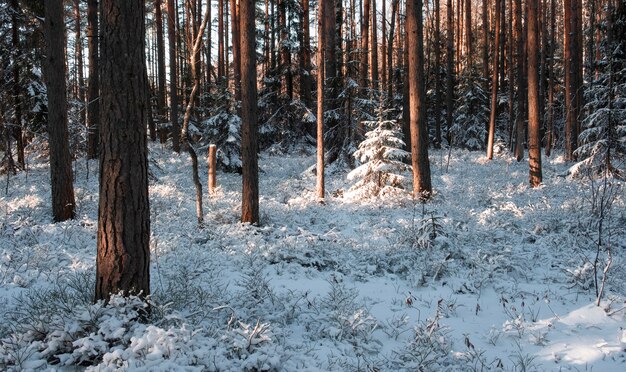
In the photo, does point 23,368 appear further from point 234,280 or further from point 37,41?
point 37,41

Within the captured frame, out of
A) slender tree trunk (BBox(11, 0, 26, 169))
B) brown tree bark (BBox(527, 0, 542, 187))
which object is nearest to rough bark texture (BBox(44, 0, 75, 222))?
slender tree trunk (BBox(11, 0, 26, 169))

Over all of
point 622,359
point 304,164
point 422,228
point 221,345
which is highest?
point 304,164

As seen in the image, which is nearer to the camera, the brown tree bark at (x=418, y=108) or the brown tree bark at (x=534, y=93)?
the brown tree bark at (x=418, y=108)

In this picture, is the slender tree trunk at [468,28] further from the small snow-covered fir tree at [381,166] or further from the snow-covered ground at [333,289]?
the snow-covered ground at [333,289]

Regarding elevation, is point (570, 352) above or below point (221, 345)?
below

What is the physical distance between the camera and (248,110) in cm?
887

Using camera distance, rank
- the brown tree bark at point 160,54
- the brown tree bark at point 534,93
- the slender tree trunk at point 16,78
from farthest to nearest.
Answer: the brown tree bark at point 160,54 → the slender tree trunk at point 16,78 → the brown tree bark at point 534,93

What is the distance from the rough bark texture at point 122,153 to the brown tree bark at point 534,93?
12270 mm

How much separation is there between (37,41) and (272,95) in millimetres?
11570

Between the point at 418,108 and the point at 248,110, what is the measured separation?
5.08 meters

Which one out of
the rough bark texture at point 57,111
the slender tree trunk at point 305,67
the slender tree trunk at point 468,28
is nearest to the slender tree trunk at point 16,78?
the rough bark texture at point 57,111

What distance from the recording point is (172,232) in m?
8.62

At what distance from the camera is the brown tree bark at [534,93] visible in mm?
12633

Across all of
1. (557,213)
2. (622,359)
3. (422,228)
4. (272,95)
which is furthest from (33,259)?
(272,95)
